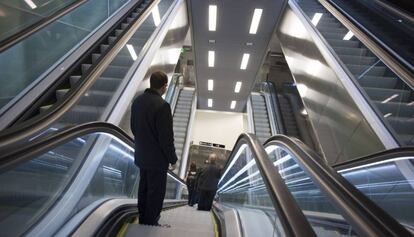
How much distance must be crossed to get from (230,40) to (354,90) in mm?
6764

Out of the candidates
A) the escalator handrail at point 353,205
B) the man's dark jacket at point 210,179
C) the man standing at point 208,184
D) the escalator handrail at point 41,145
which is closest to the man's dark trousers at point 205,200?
the man standing at point 208,184

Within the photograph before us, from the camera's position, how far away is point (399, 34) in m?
4.39

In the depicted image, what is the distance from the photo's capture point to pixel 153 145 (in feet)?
9.00

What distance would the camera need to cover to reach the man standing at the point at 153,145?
2.71 meters

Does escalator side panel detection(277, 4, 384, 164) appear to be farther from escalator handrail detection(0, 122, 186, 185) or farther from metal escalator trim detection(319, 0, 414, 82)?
escalator handrail detection(0, 122, 186, 185)

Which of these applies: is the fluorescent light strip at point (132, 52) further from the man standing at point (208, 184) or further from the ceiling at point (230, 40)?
the ceiling at point (230, 40)

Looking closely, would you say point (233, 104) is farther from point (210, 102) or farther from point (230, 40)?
point (230, 40)

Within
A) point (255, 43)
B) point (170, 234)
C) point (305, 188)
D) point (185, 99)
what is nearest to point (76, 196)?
point (170, 234)

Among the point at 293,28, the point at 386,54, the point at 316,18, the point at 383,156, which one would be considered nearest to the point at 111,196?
the point at 383,156

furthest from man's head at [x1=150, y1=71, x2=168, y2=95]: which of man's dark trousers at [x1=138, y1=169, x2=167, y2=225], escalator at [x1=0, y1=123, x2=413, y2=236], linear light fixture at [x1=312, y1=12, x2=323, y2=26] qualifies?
linear light fixture at [x1=312, y1=12, x2=323, y2=26]

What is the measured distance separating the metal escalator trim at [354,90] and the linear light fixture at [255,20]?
7.15 ft

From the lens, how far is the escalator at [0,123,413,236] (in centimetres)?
117

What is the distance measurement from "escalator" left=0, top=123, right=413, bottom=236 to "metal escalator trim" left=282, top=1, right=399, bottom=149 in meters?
0.80

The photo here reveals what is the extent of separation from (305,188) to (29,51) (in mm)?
3652
